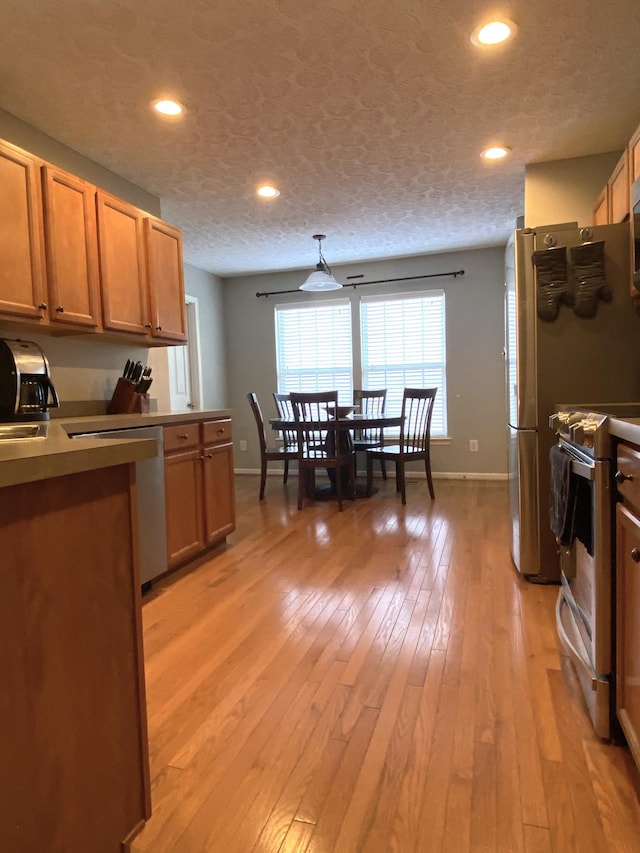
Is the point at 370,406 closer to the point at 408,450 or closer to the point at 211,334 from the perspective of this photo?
the point at 408,450

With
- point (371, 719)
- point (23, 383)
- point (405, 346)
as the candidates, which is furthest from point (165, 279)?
point (405, 346)

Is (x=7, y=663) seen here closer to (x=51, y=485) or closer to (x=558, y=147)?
(x=51, y=485)

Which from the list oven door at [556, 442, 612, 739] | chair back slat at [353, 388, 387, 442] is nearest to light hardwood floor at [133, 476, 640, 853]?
oven door at [556, 442, 612, 739]

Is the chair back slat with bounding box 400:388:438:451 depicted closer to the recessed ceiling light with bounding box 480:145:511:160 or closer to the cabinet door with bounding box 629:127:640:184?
the recessed ceiling light with bounding box 480:145:511:160

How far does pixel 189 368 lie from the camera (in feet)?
17.8

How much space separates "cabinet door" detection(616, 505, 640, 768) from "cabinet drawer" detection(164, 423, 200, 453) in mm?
2103

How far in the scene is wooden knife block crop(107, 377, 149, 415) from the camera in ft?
10.0

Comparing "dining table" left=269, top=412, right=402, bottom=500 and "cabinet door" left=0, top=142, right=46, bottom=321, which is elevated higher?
"cabinet door" left=0, top=142, right=46, bottom=321

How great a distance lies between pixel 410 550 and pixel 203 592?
1.28 m

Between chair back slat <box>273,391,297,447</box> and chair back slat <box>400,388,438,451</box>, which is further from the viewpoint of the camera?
chair back slat <box>273,391,297,447</box>

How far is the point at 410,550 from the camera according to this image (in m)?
3.11

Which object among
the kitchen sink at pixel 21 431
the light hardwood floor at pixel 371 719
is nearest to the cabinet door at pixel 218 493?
the light hardwood floor at pixel 371 719

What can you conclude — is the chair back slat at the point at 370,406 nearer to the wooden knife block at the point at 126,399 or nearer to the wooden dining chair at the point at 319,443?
the wooden dining chair at the point at 319,443

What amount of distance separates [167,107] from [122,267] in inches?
34.6
